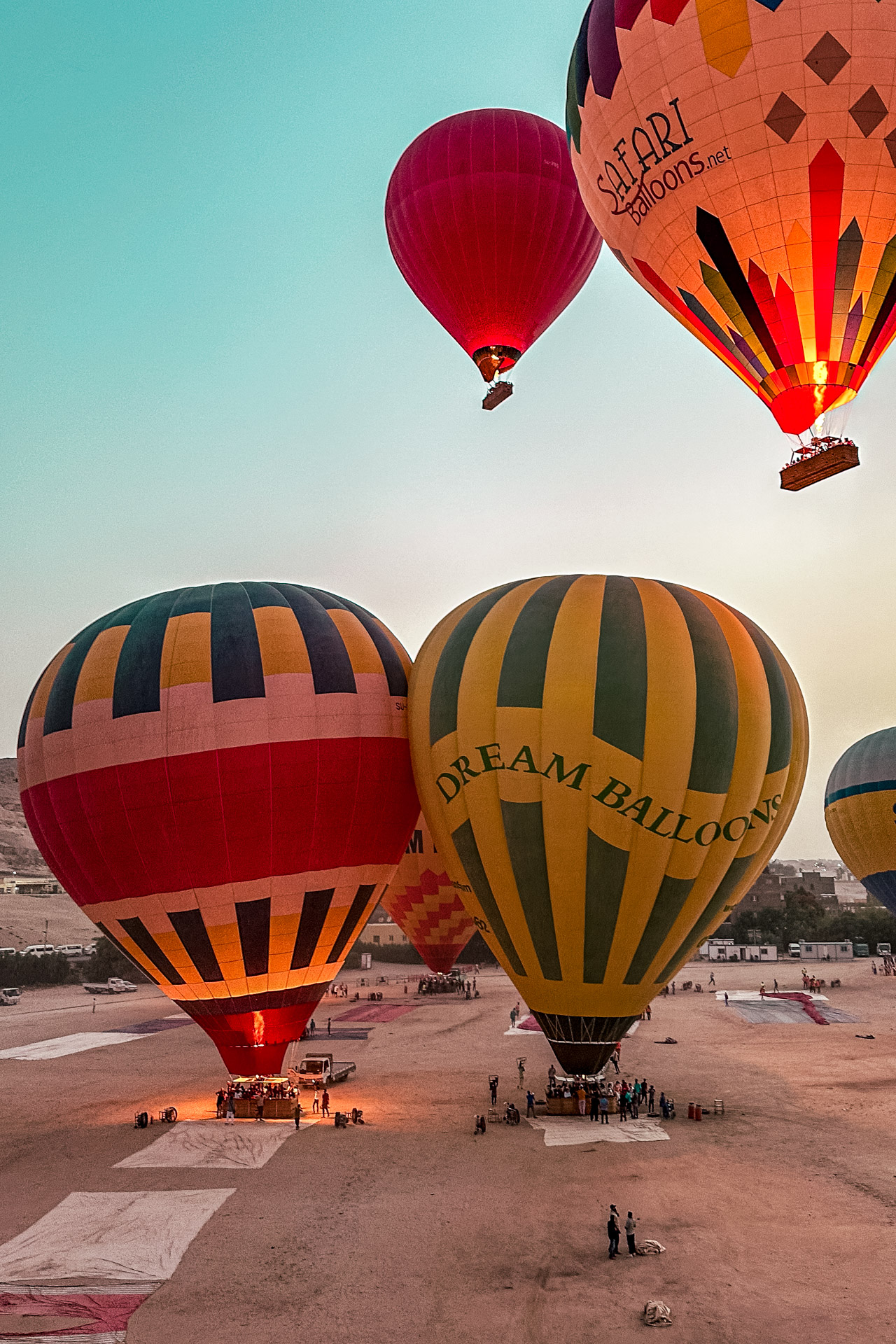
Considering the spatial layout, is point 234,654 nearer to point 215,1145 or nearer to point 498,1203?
point 215,1145

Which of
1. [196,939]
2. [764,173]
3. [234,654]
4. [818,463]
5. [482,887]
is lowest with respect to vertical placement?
[196,939]

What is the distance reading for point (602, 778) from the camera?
15.1m

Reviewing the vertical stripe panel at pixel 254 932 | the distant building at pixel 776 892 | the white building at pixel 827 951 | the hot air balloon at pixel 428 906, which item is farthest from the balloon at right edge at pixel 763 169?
the distant building at pixel 776 892

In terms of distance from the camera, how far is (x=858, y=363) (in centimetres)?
1480

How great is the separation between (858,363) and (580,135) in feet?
19.2

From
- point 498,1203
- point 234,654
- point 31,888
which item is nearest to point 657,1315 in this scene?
point 498,1203

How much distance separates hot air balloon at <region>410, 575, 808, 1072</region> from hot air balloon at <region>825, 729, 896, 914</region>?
64.0 feet

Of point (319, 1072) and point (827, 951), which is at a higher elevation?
point (319, 1072)

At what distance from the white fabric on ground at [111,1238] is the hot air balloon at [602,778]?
19.4 feet

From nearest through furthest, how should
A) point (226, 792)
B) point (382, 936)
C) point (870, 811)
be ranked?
point (226, 792), point (870, 811), point (382, 936)

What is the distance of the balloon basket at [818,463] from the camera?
1491 cm

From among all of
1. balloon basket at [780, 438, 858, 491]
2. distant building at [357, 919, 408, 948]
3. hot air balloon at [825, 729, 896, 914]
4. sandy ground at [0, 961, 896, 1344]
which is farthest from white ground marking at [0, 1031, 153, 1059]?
distant building at [357, 919, 408, 948]

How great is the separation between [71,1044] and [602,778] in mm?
19075

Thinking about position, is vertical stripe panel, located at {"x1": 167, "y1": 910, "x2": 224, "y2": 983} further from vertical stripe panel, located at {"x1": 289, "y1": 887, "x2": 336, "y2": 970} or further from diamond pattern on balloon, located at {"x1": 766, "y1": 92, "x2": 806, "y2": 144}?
diamond pattern on balloon, located at {"x1": 766, "y1": 92, "x2": 806, "y2": 144}
